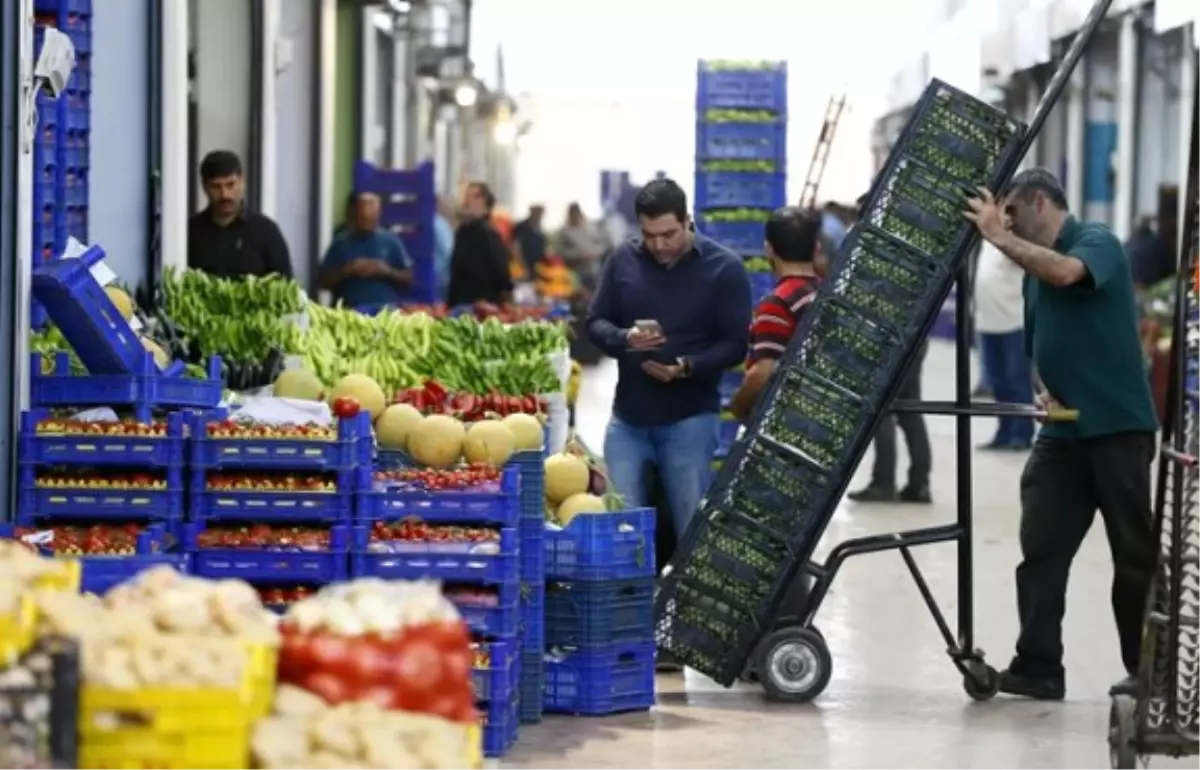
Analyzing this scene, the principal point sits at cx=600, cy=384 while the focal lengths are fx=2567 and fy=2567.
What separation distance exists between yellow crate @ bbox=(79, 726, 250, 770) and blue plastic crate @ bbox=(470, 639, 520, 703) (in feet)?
11.3

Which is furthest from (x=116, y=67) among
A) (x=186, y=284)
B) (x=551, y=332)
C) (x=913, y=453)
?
(x=913, y=453)

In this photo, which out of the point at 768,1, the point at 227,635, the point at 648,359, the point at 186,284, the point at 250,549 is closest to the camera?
the point at 227,635

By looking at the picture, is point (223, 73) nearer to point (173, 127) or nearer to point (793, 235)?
point (173, 127)

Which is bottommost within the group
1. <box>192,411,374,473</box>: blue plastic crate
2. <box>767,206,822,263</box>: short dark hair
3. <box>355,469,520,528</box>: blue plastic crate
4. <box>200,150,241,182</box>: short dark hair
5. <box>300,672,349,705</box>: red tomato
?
<box>300,672,349,705</box>: red tomato

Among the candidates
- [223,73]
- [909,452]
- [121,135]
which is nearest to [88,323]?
[121,135]

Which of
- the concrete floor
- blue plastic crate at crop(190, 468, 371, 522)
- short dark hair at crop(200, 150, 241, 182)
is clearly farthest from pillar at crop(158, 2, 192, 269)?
blue plastic crate at crop(190, 468, 371, 522)

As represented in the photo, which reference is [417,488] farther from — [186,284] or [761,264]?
[761,264]

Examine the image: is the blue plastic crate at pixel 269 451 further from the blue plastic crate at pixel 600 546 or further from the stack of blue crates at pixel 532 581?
the blue plastic crate at pixel 600 546

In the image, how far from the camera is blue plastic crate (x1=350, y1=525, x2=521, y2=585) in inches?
324

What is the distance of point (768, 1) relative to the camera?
37531 mm

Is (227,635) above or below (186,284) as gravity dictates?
below

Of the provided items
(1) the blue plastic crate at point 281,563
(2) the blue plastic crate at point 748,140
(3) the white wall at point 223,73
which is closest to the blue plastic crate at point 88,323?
(1) the blue plastic crate at point 281,563

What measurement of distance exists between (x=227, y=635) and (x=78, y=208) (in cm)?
597

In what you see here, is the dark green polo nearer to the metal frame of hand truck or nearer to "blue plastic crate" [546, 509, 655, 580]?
the metal frame of hand truck
